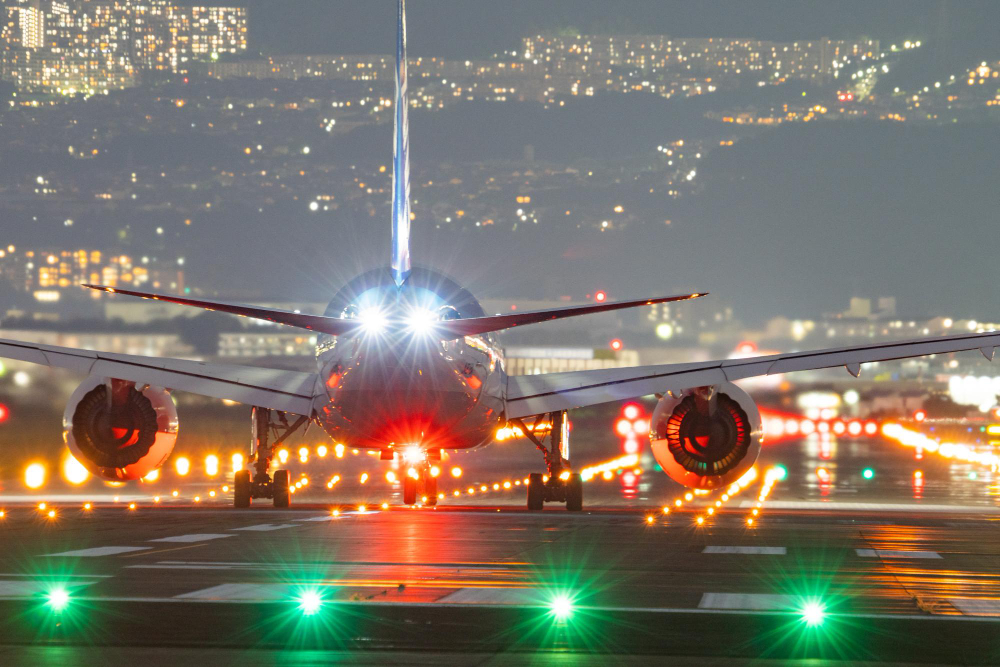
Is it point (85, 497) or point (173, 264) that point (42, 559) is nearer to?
point (85, 497)

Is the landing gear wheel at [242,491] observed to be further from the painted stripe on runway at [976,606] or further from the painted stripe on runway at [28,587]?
the painted stripe on runway at [976,606]

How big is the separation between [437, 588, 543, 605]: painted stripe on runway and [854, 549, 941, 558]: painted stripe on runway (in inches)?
264

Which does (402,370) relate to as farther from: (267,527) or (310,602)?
(310,602)

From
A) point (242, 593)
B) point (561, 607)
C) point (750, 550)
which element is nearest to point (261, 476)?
point (750, 550)

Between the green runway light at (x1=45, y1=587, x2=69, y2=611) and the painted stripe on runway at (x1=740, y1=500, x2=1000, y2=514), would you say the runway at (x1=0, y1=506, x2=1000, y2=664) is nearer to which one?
the green runway light at (x1=45, y1=587, x2=69, y2=611)

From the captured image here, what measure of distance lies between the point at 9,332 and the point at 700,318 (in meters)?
62.5

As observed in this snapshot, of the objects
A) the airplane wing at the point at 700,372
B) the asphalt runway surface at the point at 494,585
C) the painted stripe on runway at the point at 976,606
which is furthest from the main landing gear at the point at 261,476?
the painted stripe on runway at the point at 976,606

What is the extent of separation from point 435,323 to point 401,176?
6181mm

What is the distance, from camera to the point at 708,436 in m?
28.2

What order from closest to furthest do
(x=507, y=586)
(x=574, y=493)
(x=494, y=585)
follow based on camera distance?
1. (x=507, y=586)
2. (x=494, y=585)
3. (x=574, y=493)

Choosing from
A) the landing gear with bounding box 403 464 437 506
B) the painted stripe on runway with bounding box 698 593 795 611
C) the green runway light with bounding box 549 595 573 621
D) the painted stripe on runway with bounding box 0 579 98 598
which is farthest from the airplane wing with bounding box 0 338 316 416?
the painted stripe on runway with bounding box 698 593 795 611

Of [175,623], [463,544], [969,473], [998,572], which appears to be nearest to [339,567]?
[463,544]

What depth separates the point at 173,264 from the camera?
11531 centimetres

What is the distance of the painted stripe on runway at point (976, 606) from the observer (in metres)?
13.8
